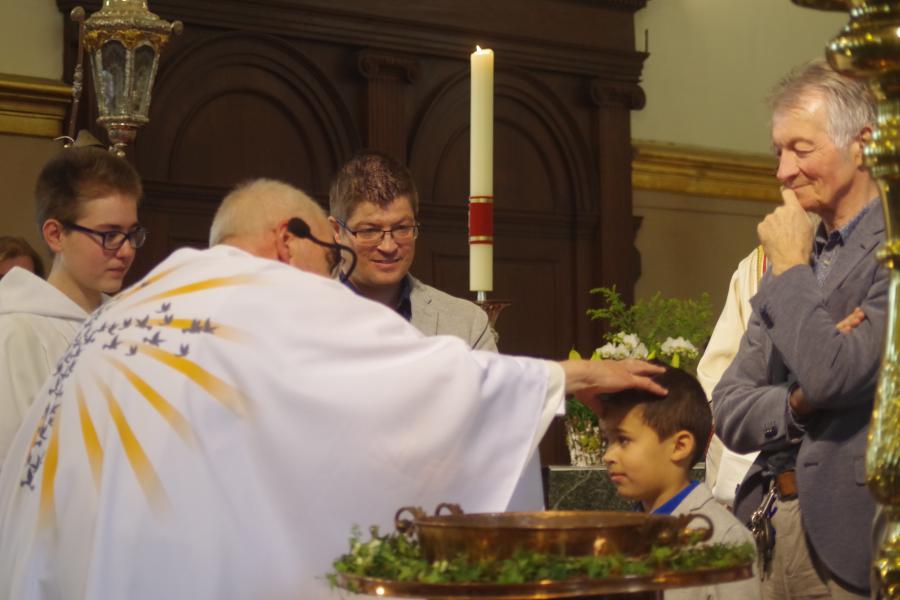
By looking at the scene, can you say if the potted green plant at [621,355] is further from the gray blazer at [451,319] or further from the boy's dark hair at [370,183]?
the boy's dark hair at [370,183]

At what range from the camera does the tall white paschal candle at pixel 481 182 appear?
13.1 ft

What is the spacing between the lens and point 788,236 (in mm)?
3230

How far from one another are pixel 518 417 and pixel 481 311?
1219 millimetres

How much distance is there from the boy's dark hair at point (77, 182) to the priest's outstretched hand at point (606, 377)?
4.75ft

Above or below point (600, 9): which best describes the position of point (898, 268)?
below

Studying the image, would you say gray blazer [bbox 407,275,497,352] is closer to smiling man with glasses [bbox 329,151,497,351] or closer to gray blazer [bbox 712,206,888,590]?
smiling man with glasses [bbox 329,151,497,351]

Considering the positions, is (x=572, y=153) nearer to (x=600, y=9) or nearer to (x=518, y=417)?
(x=600, y=9)

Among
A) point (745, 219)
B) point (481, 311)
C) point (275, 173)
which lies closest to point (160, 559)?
point (481, 311)

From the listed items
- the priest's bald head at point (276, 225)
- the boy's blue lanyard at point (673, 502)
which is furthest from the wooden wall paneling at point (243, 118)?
the boy's blue lanyard at point (673, 502)

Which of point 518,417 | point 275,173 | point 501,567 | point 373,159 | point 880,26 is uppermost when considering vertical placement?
point 275,173

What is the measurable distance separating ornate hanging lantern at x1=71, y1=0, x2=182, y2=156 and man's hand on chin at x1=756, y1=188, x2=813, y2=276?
6.87 ft

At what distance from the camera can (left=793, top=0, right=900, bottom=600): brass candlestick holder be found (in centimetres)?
162

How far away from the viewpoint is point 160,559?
294 centimetres

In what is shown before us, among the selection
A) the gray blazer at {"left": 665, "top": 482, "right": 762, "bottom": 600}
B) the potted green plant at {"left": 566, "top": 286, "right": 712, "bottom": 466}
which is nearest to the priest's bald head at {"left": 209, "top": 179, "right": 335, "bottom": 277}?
the gray blazer at {"left": 665, "top": 482, "right": 762, "bottom": 600}
